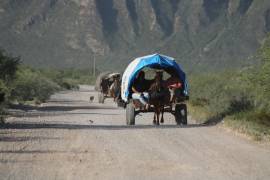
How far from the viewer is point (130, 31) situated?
18525 centimetres

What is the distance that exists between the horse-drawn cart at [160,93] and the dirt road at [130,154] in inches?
94.0

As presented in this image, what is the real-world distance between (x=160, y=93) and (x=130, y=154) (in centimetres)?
939

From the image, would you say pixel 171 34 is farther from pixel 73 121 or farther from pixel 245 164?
pixel 245 164

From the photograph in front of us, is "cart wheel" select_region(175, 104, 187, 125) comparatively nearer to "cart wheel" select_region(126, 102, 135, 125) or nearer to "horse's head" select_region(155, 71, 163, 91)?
"horse's head" select_region(155, 71, 163, 91)

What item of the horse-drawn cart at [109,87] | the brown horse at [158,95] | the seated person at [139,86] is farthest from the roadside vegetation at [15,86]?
the brown horse at [158,95]

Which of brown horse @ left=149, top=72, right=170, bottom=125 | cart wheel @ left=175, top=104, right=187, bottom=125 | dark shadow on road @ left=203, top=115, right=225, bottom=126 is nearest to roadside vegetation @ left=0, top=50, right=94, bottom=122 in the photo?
brown horse @ left=149, top=72, right=170, bottom=125

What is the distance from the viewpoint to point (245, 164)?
15234mm

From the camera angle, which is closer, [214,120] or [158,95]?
[158,95]

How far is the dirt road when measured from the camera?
46.1ft

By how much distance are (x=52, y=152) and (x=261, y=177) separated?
5095 mm

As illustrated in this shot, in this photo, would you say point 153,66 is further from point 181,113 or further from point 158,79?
point 181,113

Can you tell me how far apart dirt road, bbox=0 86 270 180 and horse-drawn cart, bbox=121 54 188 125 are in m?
2.39

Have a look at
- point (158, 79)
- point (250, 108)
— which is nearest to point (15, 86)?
point (250, 108)

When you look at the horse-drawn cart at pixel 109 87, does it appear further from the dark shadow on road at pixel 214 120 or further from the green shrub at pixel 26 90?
the dark shadow on road at pixel 214 120
